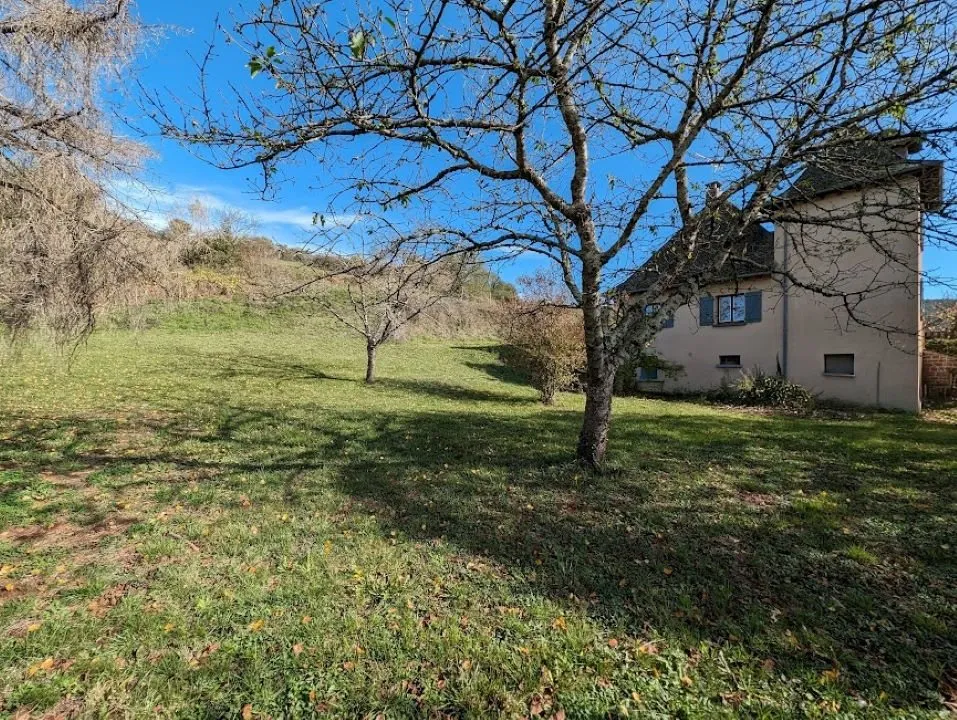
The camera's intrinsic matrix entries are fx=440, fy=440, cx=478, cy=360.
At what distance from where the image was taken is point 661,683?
2.15m

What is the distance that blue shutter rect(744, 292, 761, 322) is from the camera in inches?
565

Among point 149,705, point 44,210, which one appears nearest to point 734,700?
point 149,705

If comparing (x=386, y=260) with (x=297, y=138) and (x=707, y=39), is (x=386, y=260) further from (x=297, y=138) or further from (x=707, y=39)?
(x=707, y=39)

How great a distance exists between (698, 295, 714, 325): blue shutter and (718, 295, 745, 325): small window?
0.25m

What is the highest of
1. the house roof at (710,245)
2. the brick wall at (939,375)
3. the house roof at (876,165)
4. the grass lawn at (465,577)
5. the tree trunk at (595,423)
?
the house roof at (876,165)

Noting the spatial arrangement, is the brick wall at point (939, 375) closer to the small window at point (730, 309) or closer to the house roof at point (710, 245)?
the small window at point (730, 309)

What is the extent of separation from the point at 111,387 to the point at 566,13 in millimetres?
11579

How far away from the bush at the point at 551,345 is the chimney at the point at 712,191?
6234 mm

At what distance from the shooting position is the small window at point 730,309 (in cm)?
1494

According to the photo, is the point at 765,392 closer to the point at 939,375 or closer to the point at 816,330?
the point at 816,330

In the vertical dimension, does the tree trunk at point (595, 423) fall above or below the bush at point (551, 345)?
below

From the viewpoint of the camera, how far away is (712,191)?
543 centimetres

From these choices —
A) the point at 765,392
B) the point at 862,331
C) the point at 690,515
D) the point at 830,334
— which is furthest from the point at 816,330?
the point at 690,515

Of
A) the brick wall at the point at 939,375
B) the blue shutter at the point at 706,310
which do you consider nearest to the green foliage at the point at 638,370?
the blue shutter at the point at 706,310
